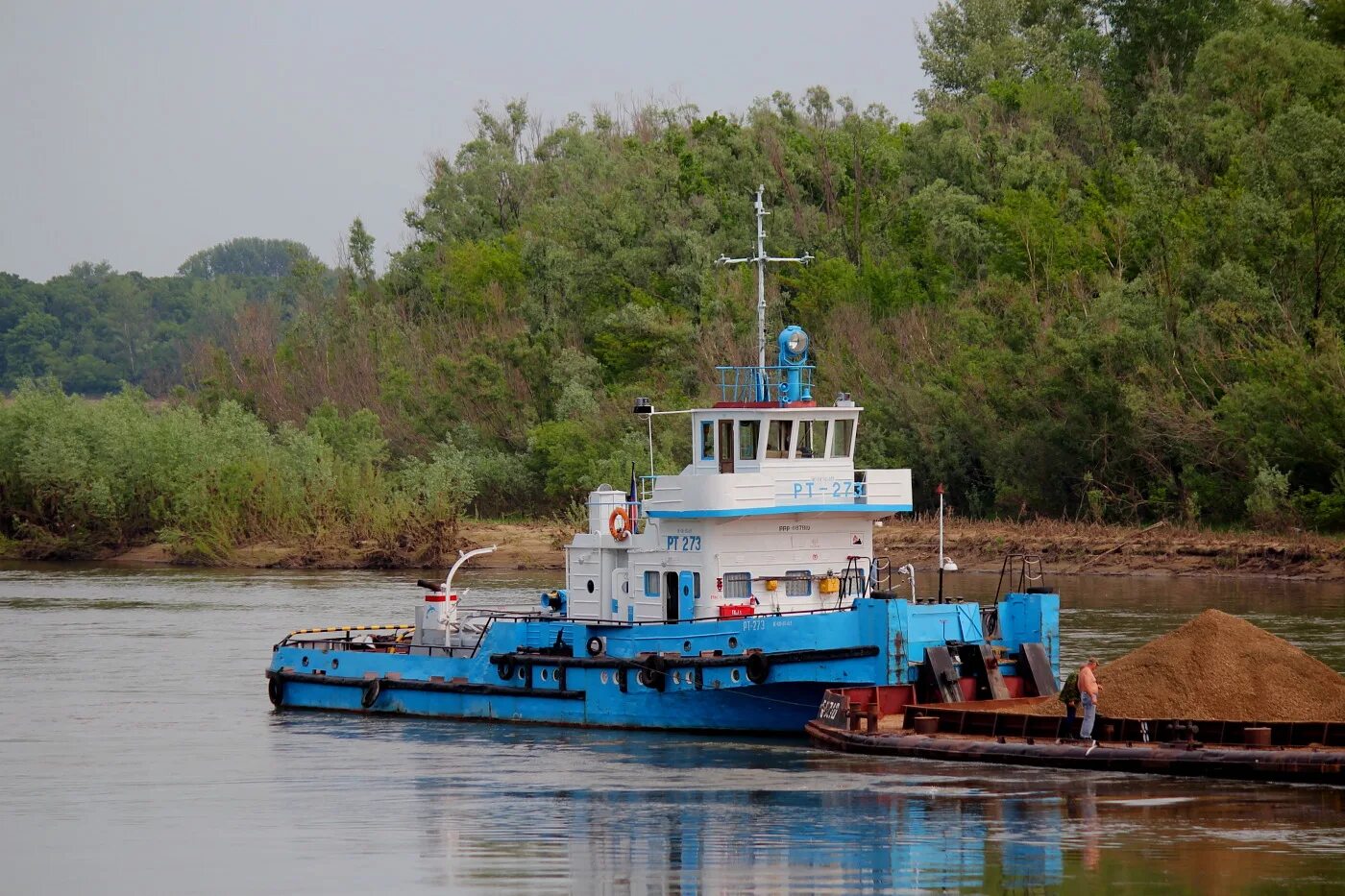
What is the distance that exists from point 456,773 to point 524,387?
5045 cm

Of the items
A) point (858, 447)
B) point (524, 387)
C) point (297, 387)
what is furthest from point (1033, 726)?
point (297, 387)

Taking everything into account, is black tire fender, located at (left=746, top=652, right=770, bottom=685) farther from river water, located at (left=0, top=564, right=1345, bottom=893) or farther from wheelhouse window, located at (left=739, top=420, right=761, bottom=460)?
wheelhouse window, located at (left=739, top=420, right=761, bottom=460)

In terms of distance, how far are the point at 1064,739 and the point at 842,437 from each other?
5322 mm

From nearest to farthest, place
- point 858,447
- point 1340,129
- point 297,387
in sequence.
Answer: point 1340,129 → point 858,447 → point 297,387

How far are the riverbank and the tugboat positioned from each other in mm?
23131

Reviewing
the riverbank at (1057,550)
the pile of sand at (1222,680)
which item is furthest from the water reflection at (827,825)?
the riverbank at (1057,550)

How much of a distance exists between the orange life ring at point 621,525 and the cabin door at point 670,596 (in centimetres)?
78

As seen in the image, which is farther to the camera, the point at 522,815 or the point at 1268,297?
the point at 1268,297

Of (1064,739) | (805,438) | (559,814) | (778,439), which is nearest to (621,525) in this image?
(778,439)

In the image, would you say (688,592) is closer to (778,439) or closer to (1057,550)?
(778,439)

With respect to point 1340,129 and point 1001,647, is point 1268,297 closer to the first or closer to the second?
point 1340,129

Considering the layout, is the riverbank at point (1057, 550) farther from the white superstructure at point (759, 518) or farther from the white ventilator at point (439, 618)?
the white ventilator at point (439, 618)

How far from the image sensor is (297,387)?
284ft

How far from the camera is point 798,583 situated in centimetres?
2447
